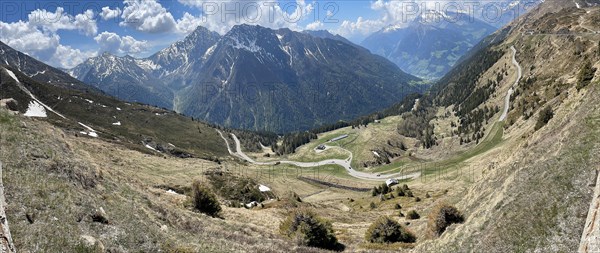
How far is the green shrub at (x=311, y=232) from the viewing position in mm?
32844

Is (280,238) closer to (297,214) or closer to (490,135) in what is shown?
(297,214)

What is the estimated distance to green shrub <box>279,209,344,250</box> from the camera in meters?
32.8

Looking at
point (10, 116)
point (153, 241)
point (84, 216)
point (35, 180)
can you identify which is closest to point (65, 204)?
point (84, 216)

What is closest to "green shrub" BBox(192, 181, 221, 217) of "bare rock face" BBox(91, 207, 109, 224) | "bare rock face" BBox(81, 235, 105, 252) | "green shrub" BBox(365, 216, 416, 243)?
"bare rock face" BBox(91, 207, 109, 224)

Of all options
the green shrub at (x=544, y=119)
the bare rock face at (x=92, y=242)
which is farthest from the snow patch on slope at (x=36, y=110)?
the green shrub at (x=544, y=119)

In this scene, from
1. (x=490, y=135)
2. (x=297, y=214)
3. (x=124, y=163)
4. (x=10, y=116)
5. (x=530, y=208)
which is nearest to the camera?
(x=530, y=208)

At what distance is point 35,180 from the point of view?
72.6ft

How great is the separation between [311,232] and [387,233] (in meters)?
8.18

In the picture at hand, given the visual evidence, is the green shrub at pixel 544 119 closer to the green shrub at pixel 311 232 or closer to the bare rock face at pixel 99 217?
the green shrub at pixel 311 232

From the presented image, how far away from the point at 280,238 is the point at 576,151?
85.4 feet

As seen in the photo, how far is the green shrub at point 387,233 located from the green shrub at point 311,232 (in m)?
3.64

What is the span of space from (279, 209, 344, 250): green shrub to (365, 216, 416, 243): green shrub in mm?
3643

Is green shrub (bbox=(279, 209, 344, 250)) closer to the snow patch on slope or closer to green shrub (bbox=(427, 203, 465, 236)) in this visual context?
green shrub (bbox=(427, 203, 465, 236))

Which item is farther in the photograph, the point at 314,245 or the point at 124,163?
the point at 124,163
